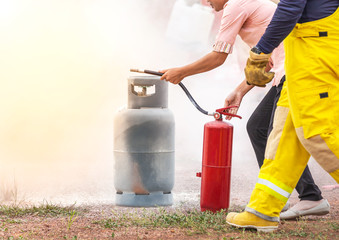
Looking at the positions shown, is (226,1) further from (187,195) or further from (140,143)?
(187,195)

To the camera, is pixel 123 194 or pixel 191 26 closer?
pixel 123 194

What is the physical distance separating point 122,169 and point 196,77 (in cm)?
603

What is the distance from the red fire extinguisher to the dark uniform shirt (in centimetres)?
125

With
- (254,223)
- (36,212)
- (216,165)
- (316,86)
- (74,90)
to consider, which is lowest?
(36,212)

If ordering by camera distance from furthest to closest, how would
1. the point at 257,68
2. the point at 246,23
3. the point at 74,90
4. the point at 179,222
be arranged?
the point at 74,90, the point at 246,23, the point at 179,222, the point at 257,68

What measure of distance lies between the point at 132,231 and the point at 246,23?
5.01ft

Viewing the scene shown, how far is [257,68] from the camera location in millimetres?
2869

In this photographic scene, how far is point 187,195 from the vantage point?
5457 mm

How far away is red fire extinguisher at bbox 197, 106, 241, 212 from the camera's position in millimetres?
3934

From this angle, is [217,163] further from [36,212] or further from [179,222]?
[36,212]

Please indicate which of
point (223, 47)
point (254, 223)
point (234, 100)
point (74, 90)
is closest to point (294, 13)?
point (223, 47)

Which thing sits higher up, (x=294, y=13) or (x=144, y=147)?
(x=294, y=13)

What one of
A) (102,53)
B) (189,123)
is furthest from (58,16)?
(189,123)

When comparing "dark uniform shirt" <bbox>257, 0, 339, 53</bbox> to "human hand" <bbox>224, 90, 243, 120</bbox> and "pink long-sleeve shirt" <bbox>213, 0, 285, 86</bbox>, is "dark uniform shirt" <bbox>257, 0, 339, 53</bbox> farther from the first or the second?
"human hand" <bbox>224, 90, 243, 120</bbox>
